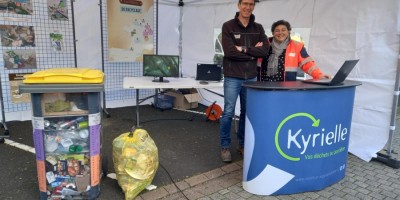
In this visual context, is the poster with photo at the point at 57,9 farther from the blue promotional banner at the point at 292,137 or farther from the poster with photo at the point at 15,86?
the blue promotional banner at the point at 292,137

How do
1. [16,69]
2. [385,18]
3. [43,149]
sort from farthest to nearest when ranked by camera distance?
[16,69] → [385,18] → [43,149]

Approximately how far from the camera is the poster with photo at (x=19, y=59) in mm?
4730

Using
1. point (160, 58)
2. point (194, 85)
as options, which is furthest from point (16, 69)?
point (194, 85)

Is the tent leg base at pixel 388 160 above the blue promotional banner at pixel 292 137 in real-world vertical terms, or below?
below

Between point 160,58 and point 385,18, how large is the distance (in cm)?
310

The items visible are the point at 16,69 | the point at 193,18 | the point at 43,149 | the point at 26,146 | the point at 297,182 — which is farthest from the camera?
the point at 193,18

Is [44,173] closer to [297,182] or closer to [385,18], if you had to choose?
[297,182]

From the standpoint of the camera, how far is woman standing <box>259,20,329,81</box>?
3293 millimetres

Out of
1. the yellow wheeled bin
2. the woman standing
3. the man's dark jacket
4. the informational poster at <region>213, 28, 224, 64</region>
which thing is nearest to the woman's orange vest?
the woman standing

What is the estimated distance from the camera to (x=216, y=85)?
15.3ft

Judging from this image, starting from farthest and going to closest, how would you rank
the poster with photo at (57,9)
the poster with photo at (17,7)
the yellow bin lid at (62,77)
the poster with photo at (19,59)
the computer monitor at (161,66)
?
the poster with photo at (57,9), the computer monitor at (161,66), the poster with photo at (19,59), the poster with photo at (17,7), the yellow bin lid at (62,77)

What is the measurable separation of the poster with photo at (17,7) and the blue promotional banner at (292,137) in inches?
157

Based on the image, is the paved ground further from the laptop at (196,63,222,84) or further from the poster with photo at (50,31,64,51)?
the poster with photo at (50,31,64,51)

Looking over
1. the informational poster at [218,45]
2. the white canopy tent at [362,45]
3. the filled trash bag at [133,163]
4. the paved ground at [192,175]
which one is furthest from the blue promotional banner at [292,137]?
the informational poster at [218,45]
